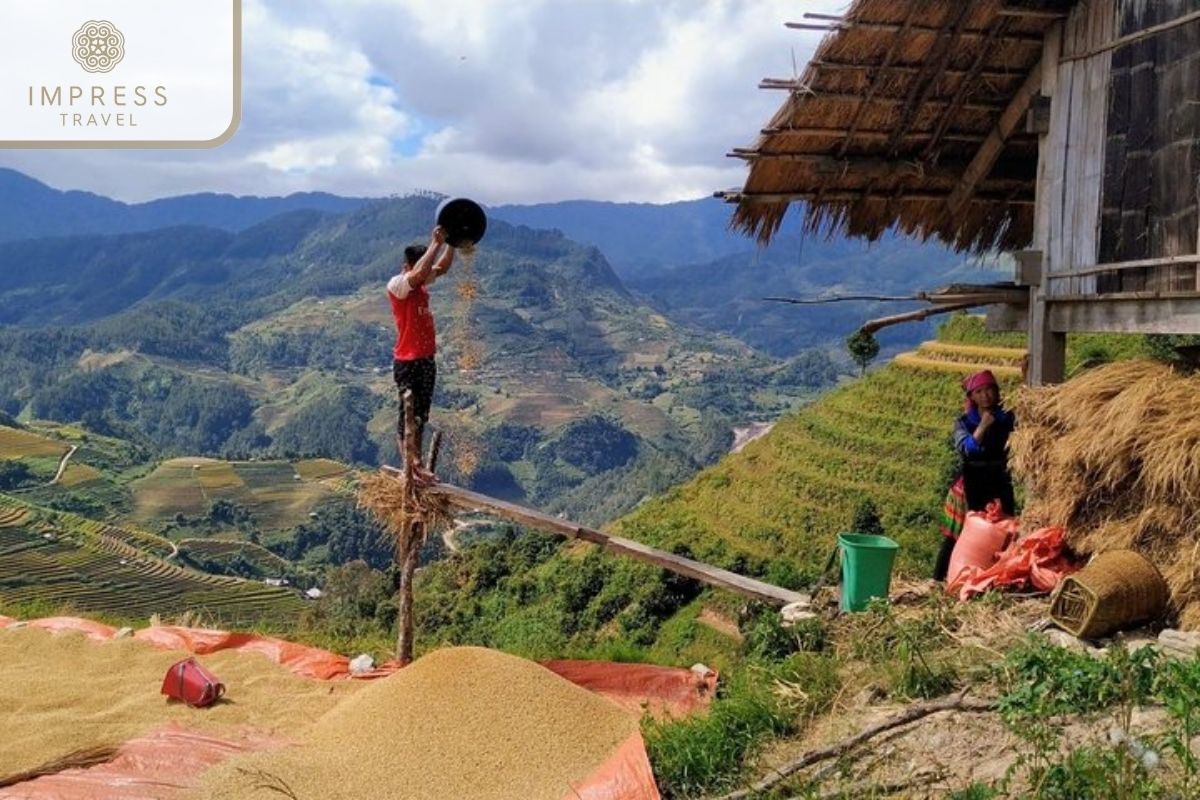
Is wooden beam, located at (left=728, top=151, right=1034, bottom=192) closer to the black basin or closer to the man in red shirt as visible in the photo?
the black basin

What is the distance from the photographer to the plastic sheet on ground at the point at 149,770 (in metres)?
3.59

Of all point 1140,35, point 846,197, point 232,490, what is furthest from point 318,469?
point 1140,35

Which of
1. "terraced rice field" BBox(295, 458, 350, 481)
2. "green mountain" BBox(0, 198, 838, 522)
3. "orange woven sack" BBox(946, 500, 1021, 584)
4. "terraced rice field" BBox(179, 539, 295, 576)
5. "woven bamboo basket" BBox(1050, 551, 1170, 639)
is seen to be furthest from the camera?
"green mountain" BBox(0, 198, 838, 522)

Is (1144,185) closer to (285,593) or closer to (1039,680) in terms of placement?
(1039,680)

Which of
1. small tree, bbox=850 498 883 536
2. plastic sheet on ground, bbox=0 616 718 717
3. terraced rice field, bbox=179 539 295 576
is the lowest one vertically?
terraced rice field, bbox=179 539 295 576

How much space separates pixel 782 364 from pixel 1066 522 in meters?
146

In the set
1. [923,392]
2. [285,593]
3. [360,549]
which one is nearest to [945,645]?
[923,392]

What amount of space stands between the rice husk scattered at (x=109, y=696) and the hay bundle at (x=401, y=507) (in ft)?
2.80

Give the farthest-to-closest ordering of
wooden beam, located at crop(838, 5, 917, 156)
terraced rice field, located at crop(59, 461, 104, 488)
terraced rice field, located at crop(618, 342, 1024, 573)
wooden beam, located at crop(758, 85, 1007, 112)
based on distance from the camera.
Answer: terraced rice field, located at crop(59, 461, 104, 488) < terraced rice field, located at crop(618, 342, 1024, 573) < wooden beam, located at crop(758, 85, 1007, 112) < wooden beam, located at crop(838, 5, 917, 156)

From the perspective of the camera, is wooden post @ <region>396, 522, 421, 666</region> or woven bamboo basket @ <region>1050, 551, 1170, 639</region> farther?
wooden post @ <region>396, 522, 421, 666</region>

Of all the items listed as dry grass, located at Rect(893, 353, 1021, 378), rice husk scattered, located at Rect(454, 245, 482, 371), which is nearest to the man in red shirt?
rice husk scattered, located at Rect(454, 245, 482, 371)

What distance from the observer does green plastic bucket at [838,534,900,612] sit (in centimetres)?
488

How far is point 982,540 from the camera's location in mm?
4832

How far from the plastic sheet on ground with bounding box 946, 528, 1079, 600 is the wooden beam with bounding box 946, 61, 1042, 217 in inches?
94.2
